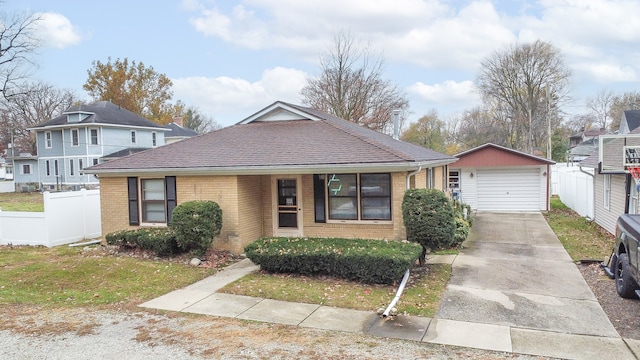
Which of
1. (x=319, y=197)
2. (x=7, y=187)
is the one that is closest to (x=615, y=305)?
(x=319, y=197)

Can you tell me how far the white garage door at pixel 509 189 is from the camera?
21.3 metres

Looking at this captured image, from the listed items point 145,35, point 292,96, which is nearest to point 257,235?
point 145,35

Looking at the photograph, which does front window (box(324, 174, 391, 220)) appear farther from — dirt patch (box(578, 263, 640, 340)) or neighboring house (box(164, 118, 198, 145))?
neighboring house (box(164, 118, 198, 145))

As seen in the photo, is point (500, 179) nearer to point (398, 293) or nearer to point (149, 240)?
point (398, 293)

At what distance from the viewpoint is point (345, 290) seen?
8.49 m

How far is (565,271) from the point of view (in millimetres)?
9898

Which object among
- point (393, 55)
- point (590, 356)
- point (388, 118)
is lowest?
point (590, 356)

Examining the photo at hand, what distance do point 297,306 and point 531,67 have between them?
135 ft

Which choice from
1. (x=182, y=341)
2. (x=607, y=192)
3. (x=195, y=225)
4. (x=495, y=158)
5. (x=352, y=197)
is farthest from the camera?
(x=495, y=158)

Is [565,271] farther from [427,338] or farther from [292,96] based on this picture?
[292,96]

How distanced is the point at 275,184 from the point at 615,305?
8324mm

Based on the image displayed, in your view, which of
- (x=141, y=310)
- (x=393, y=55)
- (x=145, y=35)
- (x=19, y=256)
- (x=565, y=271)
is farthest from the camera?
(x=393, y=55)

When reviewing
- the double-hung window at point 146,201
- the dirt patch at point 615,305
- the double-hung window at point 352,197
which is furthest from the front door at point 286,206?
the dirt patch at point 615,305

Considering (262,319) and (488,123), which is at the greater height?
(488,123)
